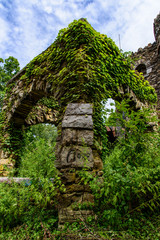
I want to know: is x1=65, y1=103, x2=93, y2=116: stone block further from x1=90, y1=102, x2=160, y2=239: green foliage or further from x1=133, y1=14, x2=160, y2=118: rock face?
x1=133, y1=14, x2=160, y2=118: rock face

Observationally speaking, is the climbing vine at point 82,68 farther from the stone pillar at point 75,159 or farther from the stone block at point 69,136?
the stone block at point 69,136

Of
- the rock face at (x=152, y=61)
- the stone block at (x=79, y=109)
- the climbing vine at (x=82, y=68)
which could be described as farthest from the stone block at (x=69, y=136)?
the rock face at (x=152, y=61)

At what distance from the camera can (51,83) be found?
3170 mm

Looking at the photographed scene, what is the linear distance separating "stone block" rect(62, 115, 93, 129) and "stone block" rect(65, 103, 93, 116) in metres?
0.07

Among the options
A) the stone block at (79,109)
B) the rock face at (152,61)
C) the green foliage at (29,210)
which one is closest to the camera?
the green foliage at (29,210)

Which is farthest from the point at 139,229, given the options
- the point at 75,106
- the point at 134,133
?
the point at 75,106

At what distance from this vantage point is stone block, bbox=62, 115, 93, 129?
2089mm

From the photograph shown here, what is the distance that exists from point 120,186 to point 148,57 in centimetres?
802

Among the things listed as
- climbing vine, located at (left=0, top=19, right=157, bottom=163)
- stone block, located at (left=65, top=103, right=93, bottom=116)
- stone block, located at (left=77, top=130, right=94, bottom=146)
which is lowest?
stone block, located at (left=77, top=130, right=94, bottom=146)

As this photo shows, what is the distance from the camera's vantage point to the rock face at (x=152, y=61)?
6.88 metres

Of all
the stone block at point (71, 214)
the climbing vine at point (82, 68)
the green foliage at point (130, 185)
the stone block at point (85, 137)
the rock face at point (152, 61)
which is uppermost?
the rock face at point (152, 61)

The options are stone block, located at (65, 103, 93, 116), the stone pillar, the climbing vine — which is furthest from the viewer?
→ the climbing vine

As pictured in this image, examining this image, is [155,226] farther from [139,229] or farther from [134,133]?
[134,133]

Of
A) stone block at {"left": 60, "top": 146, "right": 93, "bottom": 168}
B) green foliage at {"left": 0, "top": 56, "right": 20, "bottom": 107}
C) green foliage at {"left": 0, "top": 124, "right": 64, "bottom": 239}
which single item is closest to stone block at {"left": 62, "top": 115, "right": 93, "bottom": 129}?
stone block at {"left": 60, "top": 146, "right": 93, "bottom": 168}
